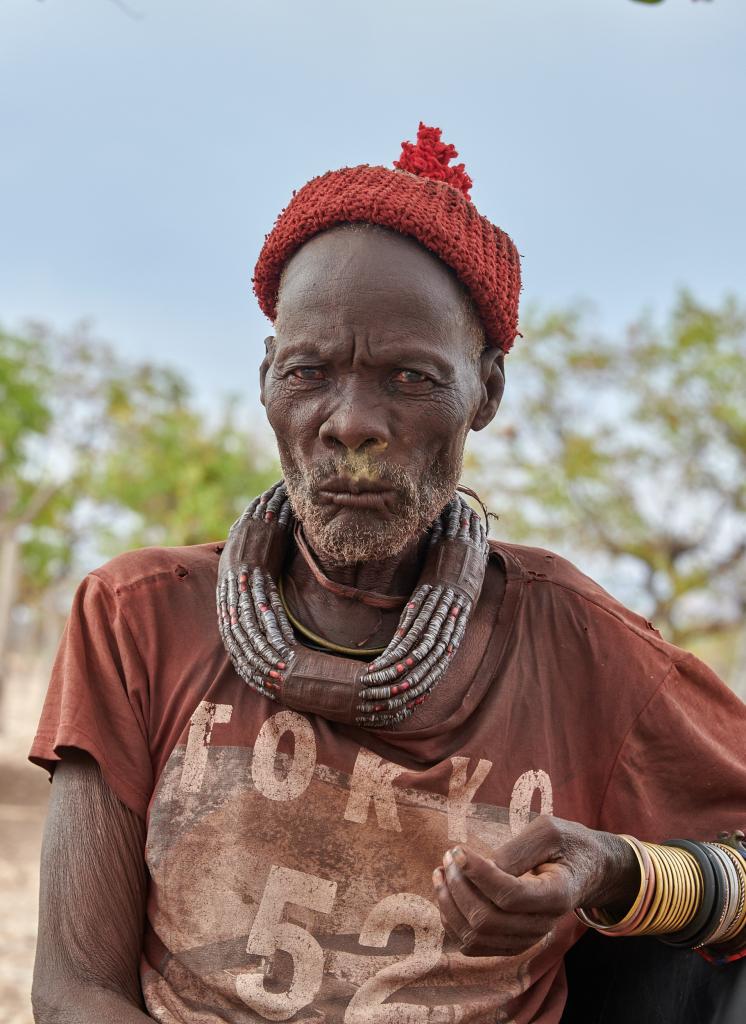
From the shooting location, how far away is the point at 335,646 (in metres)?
2.66

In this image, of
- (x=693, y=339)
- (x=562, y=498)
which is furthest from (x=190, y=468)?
(x=693, y=339)

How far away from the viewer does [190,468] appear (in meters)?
18.5

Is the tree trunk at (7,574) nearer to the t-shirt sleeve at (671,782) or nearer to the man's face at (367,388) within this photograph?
the man's face at (367,388)

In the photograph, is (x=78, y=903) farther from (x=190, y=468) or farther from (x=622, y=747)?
(x=190, y=468)

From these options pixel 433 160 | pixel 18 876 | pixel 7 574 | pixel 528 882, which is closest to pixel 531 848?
pixel 528 882

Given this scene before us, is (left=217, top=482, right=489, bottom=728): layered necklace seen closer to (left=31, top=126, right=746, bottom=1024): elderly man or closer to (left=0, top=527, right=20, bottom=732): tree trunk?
(left=31, top=126, right=746, bottom=1024): elderly man

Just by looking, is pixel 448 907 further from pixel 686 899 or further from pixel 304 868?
pixel 686 899

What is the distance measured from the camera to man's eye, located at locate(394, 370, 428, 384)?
2.53 meters

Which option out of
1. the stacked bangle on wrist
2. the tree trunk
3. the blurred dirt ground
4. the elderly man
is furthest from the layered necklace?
the tree trunk

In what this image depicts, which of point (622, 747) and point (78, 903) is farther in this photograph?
point (622, 747)

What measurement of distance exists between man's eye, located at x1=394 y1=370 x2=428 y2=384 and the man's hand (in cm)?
98

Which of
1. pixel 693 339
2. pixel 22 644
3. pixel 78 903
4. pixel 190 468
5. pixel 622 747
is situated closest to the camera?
pixel 78 903

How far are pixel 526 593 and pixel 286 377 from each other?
0.81 metres

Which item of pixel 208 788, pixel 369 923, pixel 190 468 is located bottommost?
pixel 369 923
